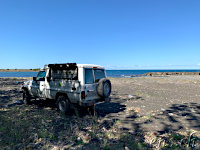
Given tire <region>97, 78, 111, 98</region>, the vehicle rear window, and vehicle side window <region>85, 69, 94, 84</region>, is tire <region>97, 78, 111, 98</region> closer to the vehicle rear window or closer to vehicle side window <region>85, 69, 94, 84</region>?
vehicle side window <region>85, 69, 94, 84</region>

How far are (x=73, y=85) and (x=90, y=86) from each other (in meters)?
0.81

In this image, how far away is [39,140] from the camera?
4.17 metres

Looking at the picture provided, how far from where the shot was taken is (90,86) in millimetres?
6078

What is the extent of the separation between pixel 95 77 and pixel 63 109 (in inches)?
91.0

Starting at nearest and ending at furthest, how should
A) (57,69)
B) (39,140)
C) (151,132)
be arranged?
(39,140), (151,132), (57,69)

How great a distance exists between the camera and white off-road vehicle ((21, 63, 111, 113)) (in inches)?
233

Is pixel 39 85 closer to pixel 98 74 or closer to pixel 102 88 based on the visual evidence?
pixel 98 74

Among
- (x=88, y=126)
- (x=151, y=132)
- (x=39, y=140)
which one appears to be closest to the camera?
(x=39, y=140)

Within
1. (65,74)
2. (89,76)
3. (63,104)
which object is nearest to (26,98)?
(63,104)

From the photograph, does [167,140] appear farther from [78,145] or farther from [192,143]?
[78,145]

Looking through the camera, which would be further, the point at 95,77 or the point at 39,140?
the point at 95,77

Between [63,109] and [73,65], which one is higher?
[73,65]

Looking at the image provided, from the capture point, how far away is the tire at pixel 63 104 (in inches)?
249

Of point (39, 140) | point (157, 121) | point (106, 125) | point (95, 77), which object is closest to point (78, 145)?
point (39, 140)
